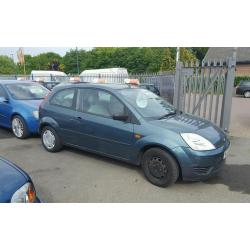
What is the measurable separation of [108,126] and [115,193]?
1199mm

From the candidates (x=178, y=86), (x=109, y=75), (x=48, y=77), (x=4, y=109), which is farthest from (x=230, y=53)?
(x=4, y=109)

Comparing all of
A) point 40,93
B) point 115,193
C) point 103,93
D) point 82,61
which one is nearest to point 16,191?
point 115,193

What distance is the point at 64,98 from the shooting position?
5.18 meters

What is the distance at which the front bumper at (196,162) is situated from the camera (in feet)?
11.7

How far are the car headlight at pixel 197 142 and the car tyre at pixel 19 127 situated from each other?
4195 mm

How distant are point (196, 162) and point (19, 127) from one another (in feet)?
15.3

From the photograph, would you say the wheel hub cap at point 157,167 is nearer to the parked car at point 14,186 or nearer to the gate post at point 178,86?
the parked car at point 14,186

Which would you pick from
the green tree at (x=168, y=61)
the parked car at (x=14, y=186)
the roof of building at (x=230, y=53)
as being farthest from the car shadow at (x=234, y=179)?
the green tree at (x=168, y=61)

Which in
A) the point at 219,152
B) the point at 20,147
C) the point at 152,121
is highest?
the point at 152,121

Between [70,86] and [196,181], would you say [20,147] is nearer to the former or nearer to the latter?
[70,86]

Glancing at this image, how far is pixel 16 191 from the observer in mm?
2387

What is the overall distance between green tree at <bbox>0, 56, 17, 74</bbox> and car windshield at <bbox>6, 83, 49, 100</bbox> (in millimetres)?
67595

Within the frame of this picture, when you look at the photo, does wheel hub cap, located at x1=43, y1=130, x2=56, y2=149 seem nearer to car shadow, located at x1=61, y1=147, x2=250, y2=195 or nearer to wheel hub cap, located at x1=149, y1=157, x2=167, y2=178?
car shadow, located at x1=61, y1=147, x2=250, y2=195

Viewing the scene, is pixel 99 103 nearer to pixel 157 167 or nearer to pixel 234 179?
pixel 157 167
